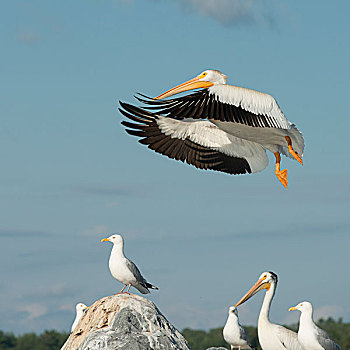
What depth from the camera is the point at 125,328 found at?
442 inches

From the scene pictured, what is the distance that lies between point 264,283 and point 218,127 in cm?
264

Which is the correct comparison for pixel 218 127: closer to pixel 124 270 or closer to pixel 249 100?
pixel 249 100

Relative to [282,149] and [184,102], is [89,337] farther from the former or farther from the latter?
[282,149]

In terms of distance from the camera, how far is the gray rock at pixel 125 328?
11.1m

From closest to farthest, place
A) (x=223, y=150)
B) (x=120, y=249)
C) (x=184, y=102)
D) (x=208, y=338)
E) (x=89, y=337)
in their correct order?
1. (x=89, y=337)
2. (x=184, y=102)
3. (x=120, y=249)
4. (x=223, y=150)
5. (x=208, y=338)

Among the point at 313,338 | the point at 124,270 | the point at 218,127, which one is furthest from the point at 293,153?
the point at 124,270

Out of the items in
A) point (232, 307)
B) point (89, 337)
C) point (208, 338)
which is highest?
point (208, 338)

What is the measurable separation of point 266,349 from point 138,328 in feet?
8.45

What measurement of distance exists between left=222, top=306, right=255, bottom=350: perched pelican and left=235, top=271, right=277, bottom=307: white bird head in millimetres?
1433

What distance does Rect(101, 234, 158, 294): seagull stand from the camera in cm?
1397

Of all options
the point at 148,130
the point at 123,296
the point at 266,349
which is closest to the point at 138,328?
the point at 123,296

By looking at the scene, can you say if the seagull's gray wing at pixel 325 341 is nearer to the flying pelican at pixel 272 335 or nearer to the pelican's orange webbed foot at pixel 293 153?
the flying pelican at pixel 272 335

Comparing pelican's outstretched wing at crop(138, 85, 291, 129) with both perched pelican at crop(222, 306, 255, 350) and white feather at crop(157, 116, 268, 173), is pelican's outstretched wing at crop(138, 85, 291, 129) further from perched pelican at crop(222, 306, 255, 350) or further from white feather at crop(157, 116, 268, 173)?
perched pelican at crop(222, 306, 255, 350)

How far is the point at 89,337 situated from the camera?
11258mm
